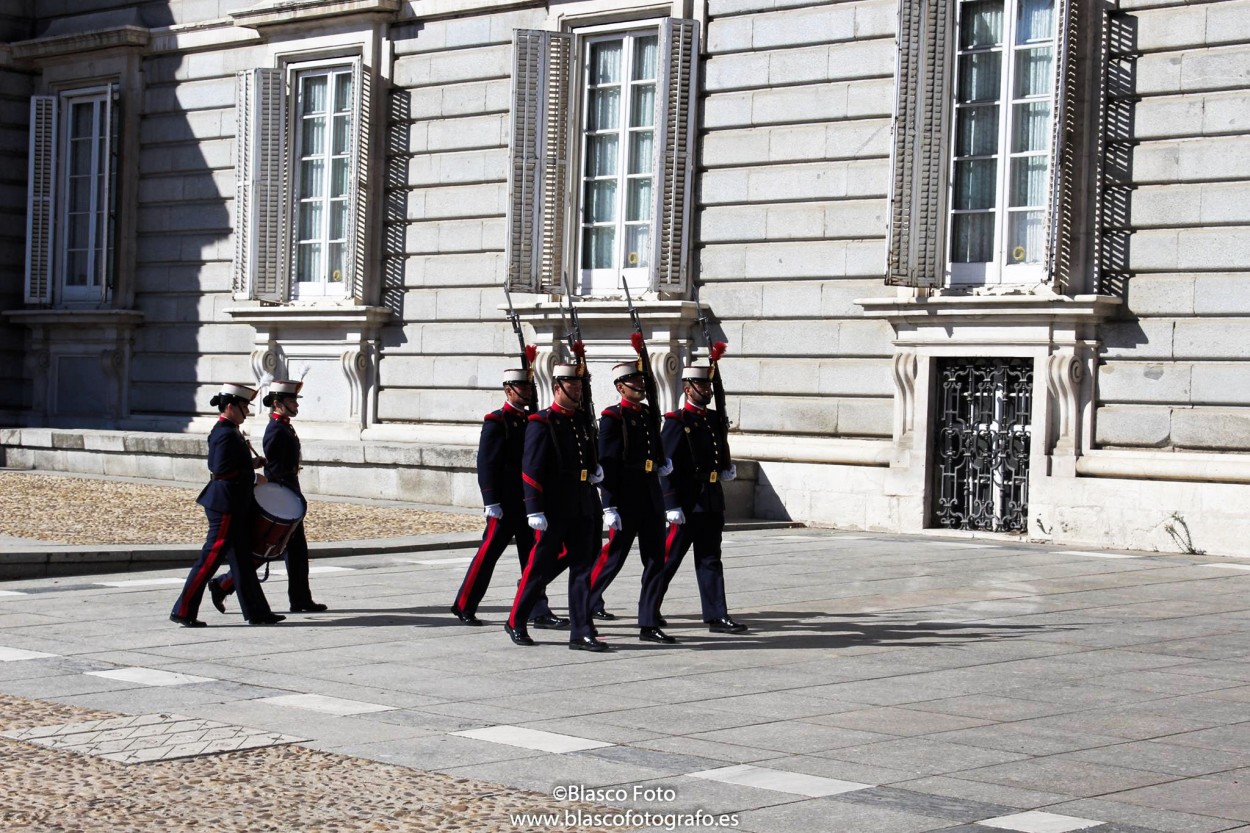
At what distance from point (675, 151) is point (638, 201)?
1032 mm

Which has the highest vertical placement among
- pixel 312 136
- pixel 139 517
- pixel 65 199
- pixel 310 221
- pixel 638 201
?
pixel 312 136

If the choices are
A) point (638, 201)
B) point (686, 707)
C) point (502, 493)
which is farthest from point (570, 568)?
point (638, 201)

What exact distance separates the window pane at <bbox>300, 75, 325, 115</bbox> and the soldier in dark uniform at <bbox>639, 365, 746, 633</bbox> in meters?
13.5

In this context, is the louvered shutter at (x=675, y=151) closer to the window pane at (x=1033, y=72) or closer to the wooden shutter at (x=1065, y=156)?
the window pane at (x=1033, y=72)

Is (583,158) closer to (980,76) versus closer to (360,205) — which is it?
(360,205)

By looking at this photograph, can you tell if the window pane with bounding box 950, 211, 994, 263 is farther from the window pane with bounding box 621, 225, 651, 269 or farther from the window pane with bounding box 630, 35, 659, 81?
the window pane with bounding box 630, 35, 659, 81

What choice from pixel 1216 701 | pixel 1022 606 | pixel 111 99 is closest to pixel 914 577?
pixel 1022 606

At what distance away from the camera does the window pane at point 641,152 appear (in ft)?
69.6

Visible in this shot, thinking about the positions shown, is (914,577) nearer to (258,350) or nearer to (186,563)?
(186,563)

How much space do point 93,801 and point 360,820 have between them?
1.02 m

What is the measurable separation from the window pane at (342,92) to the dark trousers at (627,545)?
13529 millimetres

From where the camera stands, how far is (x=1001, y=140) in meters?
18.4

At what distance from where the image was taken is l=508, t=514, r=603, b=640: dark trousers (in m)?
11.1

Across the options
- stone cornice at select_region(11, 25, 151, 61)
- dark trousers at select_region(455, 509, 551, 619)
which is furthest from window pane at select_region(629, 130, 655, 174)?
dark trousers at select_region(455, 509, 551, 619)
